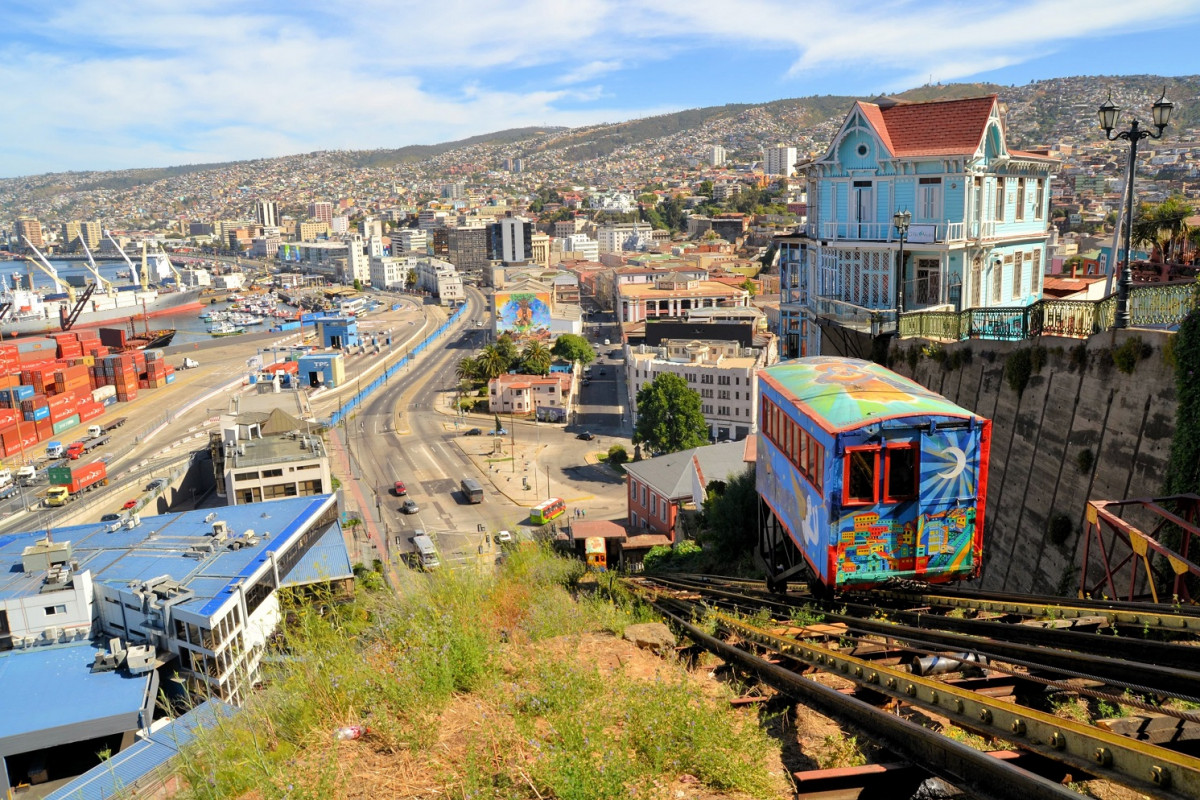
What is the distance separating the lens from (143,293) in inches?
5089

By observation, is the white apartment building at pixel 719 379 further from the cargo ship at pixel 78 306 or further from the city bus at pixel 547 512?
the cargo ship at pixel 78 306

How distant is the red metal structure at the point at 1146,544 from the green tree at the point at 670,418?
120 feet

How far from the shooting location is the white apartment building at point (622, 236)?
148 meters

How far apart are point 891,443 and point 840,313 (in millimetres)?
9645

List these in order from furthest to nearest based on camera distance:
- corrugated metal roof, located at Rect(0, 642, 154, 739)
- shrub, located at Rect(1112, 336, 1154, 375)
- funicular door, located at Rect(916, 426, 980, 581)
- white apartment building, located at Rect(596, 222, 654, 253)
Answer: white apartment building, located at Rect(596, 222, 654, 253) → corrugated metal roof, located at Rect(0, 642, 154, 739) → shrub, located at Rect(1112, 336, 1154, 375) → funicular door, located at Rect(916, 426, 980, 581)

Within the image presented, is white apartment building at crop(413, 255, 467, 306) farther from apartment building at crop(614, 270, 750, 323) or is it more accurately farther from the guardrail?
apartment building at crop(614, 270, 750, 323)

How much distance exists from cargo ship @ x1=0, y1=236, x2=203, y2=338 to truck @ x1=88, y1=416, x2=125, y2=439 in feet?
180

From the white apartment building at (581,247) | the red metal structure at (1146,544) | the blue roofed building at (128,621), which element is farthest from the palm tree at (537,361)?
the white apartment building at (581,247)

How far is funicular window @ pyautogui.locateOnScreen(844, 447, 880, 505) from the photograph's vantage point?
24.3 feet

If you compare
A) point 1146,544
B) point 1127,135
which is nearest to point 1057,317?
point 1127,135

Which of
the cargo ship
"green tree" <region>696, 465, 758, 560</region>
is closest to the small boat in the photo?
the cargo ship

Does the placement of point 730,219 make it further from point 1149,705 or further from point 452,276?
point 1149,705

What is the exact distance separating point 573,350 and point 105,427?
35165 mm

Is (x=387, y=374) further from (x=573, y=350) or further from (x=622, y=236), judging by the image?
(x=622, y=236)
